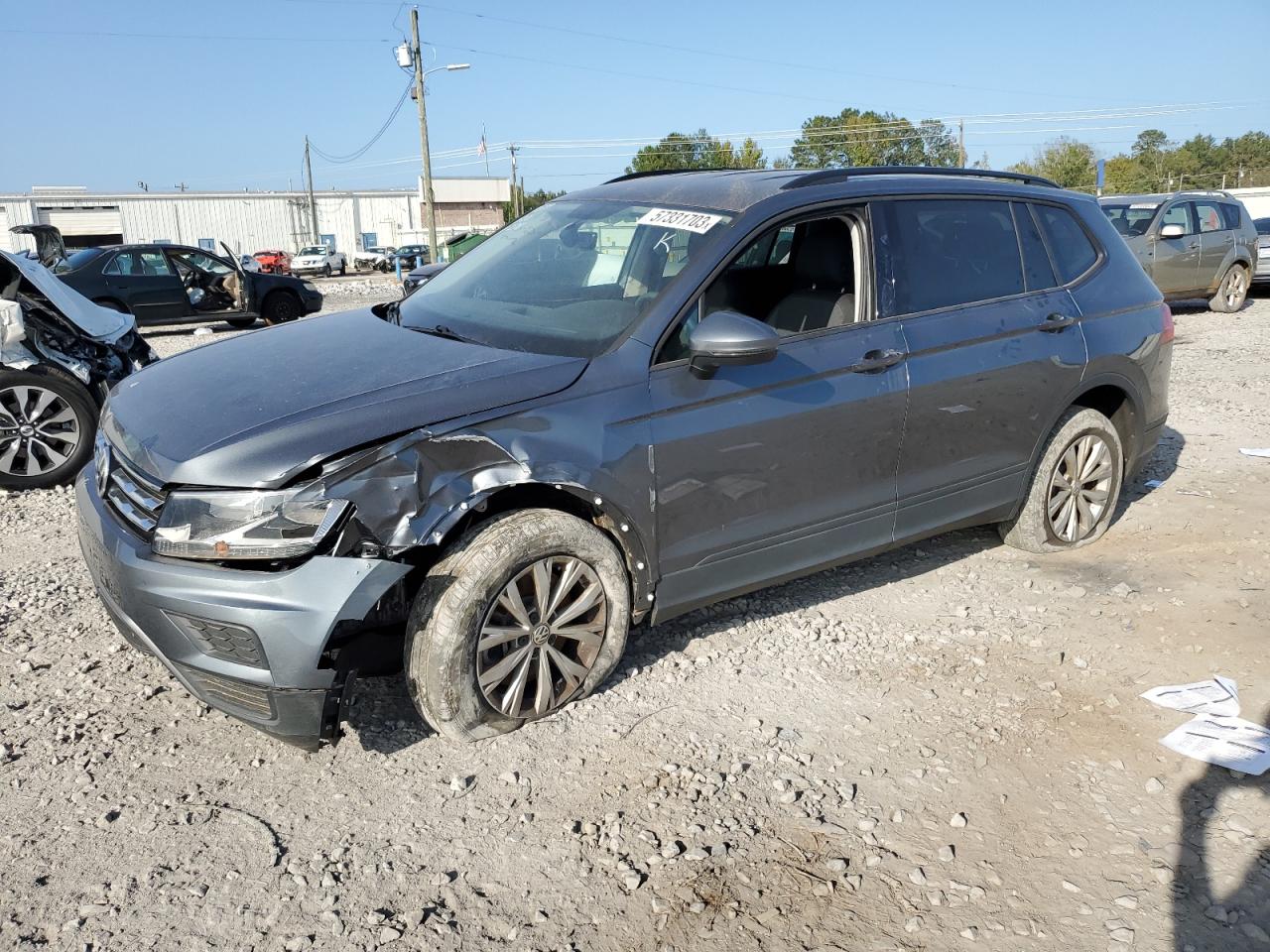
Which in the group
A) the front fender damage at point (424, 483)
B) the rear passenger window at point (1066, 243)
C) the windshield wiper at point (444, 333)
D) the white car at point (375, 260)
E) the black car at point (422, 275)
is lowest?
the white car at point (375, 260)

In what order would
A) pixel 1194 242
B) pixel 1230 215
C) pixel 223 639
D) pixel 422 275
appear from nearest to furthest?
pixel 223 639, pixel 422 275, pixel 1194 242, pixel 1230 215

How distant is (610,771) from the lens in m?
3.24

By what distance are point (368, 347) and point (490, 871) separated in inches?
75.0

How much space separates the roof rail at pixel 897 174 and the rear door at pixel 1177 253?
10.1 meters

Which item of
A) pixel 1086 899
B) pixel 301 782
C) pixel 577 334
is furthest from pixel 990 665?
pixel 301 782

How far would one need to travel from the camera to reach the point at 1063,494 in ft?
16.6

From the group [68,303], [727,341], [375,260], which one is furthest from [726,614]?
[375,260]

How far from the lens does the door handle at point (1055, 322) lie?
4.63 metres

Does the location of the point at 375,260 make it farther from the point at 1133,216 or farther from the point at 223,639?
the point at 223,639

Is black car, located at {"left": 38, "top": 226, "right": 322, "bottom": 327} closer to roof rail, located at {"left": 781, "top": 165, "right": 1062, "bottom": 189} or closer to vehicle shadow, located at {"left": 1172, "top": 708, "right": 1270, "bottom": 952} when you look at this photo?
roof rail, located at {"left": 781, "top": 165, "right": 1062, "bottom": 189}

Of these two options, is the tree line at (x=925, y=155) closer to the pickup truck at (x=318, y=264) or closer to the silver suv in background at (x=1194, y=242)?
the pickup truck at (x=318, y=264)

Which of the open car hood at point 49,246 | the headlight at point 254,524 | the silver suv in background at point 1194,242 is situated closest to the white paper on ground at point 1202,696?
the headlight at point 254,524

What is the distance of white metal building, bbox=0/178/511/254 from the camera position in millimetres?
61812

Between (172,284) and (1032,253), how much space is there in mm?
14246
